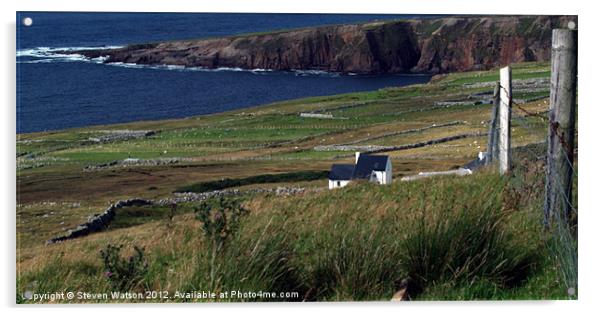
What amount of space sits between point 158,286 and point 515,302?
12.4ft

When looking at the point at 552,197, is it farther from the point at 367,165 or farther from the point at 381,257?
the point at 367,165

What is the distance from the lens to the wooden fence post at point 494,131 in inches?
446

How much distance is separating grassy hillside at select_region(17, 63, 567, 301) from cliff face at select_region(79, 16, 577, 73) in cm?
33

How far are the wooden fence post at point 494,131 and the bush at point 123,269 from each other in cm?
470

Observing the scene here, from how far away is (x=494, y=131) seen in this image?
1138 centimetres

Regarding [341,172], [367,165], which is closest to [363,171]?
[367,165]

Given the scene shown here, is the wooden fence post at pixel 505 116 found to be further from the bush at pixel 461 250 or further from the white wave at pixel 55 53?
the white wave at pixel 55 53

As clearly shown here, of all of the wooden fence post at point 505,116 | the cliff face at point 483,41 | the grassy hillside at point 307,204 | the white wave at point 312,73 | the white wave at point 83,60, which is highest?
the cliff face at point 483,41

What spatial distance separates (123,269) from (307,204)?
245 centimetres

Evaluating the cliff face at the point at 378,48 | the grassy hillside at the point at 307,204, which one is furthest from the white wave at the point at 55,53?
the grassy hillside at the point at 307,204

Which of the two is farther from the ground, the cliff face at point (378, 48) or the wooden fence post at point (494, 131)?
the cliff face at point (378, 48)

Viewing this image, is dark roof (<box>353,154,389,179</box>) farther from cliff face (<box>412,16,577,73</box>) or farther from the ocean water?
cliff face (<box>412,16,577,73</box>)

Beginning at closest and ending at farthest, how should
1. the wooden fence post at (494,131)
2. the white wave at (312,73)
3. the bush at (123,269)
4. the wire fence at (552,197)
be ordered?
the bush at (123,269) < the wire fence at (552,197) < the wooden fence post at (494,131) < the white wave at (312,73)

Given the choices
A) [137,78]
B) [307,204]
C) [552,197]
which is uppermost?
[137,78]
